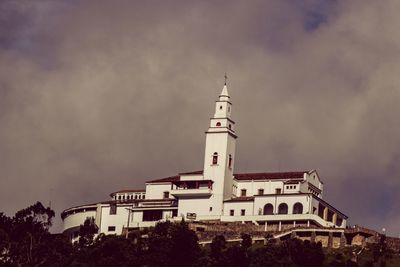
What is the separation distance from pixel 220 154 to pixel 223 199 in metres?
5.15

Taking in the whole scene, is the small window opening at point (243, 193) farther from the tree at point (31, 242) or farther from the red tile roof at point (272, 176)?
the tree at point (31, 242)

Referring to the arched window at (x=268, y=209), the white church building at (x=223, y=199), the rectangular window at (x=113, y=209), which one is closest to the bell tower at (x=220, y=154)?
the white church building at (x=223, y=199)

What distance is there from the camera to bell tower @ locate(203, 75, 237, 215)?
147 m

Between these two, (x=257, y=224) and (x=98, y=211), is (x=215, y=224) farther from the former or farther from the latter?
(x=98, y=211)

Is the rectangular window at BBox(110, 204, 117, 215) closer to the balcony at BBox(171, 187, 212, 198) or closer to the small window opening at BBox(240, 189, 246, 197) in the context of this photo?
the balcony at BBox(171, 187, 212, 198)

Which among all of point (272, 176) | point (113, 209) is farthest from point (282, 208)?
point (113, 209)

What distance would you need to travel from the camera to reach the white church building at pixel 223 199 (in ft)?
469

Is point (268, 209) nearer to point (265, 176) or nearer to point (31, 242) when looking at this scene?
point (265, 176)

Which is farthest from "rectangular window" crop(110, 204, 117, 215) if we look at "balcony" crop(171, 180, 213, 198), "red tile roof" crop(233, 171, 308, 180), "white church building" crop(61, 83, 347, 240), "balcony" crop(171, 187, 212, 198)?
"red tile roof" crop(233, 171, 308, 180)

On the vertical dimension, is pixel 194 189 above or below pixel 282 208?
above

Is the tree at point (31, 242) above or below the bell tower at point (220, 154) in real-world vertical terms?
below

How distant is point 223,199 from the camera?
14638 cm

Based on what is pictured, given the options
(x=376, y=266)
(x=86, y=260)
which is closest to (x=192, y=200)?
(x=86, y=260)

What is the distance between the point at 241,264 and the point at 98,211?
2951 centimetres
